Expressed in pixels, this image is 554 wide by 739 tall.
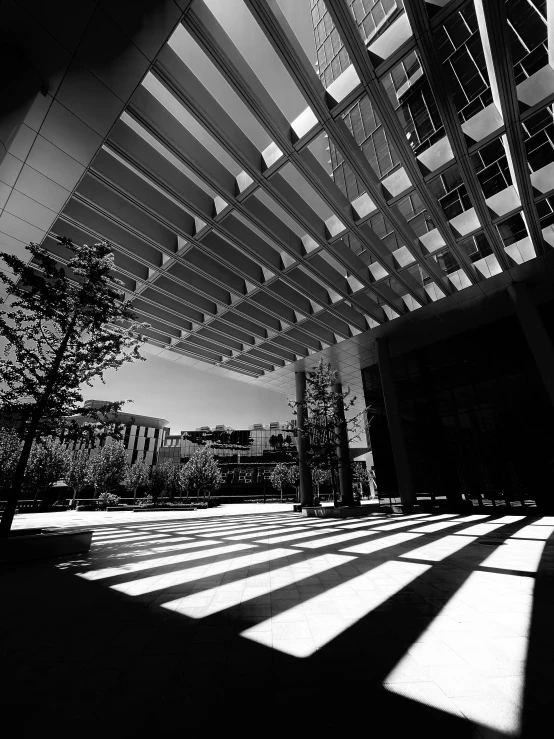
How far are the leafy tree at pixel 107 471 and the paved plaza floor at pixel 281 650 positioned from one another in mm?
27526

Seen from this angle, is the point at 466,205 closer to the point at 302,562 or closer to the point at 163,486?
the point at 302,562

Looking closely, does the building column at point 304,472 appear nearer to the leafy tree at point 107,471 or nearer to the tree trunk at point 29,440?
the tree trunk at point 29,440

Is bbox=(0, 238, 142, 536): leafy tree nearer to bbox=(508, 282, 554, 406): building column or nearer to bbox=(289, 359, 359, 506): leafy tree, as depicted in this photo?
bbox=(289, 359, 359, 506): leafy tree

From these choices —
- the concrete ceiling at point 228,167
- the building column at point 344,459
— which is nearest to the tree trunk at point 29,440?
the concrete ceiling at point 228,167

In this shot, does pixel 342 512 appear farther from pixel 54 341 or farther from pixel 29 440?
pixel 54 341

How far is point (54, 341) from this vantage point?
8414mm

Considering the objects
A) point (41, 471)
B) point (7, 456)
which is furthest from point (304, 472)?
point (41, 471)

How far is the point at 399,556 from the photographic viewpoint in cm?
699

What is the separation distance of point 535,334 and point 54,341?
19.4 m

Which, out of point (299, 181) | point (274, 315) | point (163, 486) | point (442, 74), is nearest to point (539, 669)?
point (442, 74)

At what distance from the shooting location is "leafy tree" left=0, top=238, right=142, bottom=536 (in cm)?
752

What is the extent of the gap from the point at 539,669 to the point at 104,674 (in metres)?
3.57

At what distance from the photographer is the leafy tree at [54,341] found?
24.7 ft

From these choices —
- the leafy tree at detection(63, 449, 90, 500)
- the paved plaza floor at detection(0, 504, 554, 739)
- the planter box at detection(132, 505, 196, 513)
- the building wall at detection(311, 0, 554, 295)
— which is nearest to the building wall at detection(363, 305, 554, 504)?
the building wall at detection(311, 0, 554, 295)
